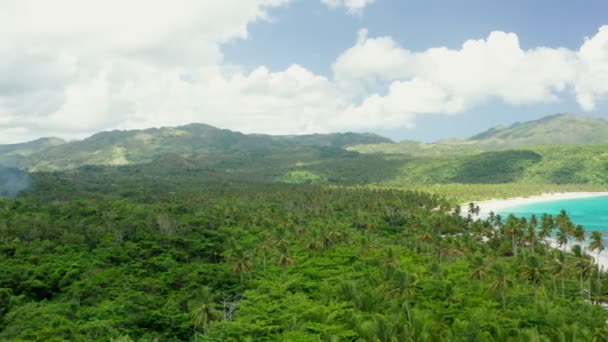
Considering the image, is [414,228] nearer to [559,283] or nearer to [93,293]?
[559,283]

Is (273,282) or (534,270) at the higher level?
(534,270)

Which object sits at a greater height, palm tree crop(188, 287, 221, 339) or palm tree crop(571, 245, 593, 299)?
palm tree crop(571, 245, 593, 299)

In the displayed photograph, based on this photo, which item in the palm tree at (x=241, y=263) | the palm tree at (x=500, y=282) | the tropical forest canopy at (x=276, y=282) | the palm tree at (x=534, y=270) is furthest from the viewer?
the palm tree at (x=241, y=263)

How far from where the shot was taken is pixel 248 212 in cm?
16962

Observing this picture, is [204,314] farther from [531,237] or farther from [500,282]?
[531,237]

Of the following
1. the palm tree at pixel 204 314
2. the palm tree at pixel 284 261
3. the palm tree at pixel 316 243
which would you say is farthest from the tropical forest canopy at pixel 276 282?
the palm tree at pixel 284 261

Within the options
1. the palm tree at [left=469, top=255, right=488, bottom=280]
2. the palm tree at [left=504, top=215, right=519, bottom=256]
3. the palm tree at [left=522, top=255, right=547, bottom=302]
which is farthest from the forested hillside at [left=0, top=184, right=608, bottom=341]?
the palm tree at [left=504, top=215, right=519, bottom=256]

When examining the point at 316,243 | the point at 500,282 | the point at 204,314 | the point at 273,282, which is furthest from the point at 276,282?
the point at 500,282

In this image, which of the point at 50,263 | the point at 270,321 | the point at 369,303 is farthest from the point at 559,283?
the point at 50,263

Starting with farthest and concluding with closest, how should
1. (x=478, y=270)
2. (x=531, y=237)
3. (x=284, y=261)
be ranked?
(x=531, y=237)
(x=284, y=261)
(x=478, y=270)

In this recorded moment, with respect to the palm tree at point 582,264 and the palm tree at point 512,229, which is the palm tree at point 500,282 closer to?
the palm tree at point 582,264

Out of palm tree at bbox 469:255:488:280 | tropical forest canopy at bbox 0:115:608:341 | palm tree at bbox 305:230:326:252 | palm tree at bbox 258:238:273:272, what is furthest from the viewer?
palm tree at bbox 305:230:326:252

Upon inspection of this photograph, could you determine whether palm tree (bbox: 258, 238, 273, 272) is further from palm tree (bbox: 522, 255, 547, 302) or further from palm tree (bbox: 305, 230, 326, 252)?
palm tree (bbox: 522, 255, 547, 302)

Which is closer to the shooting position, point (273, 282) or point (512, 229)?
point (273, 282)
